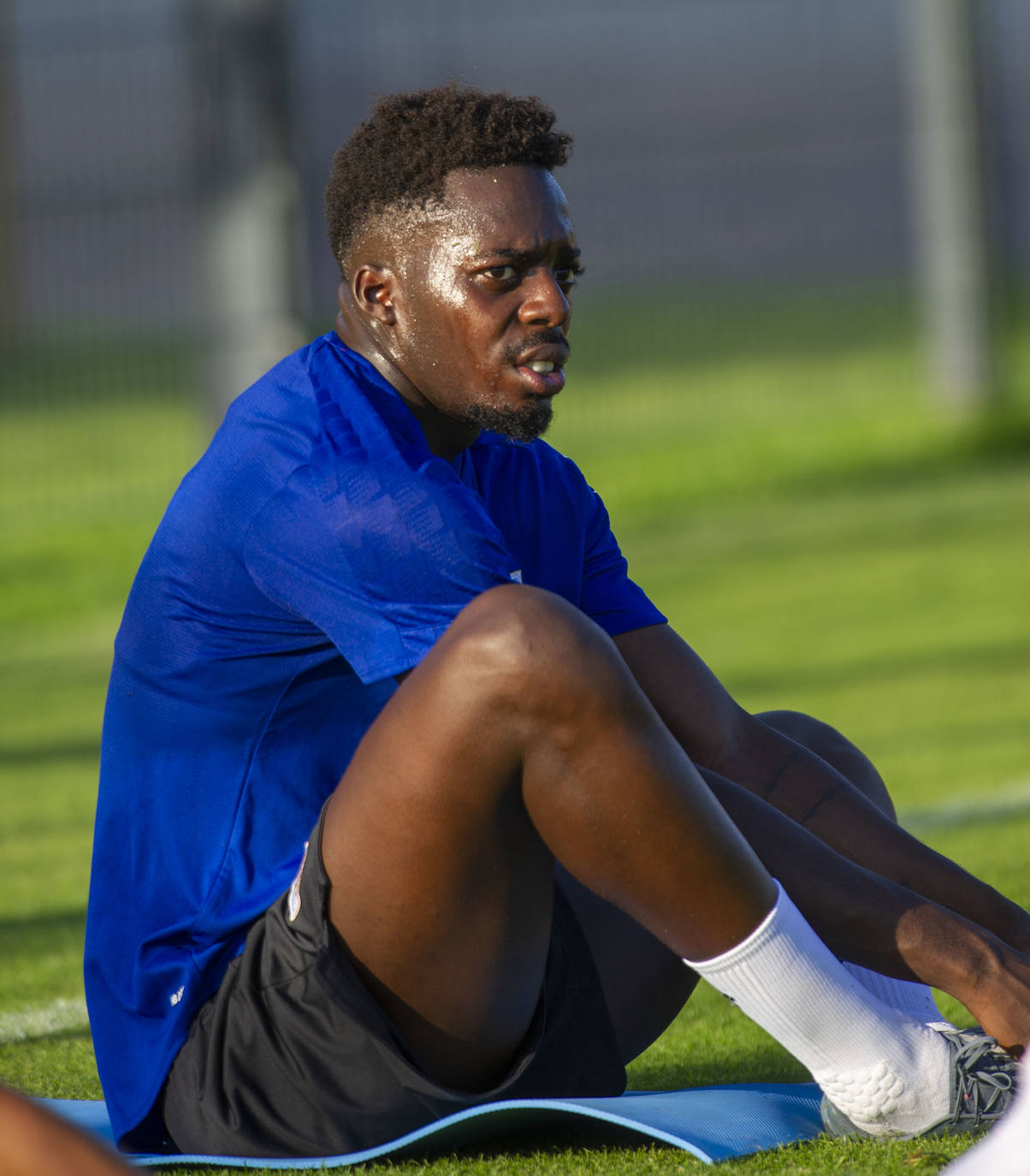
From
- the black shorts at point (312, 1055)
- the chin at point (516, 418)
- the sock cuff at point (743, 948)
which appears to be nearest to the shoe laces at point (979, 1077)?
the sock cuff at point (743, 948)

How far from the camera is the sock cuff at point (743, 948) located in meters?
2.38

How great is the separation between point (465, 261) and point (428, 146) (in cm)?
18

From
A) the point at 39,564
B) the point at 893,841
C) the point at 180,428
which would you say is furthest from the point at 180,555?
the point at 180,428

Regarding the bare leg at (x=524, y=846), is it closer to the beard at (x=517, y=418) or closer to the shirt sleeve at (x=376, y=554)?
the shirt sleeve at (x=376, y=554)

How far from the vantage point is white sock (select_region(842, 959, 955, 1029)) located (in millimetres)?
2699

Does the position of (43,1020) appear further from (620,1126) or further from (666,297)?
(666,297)

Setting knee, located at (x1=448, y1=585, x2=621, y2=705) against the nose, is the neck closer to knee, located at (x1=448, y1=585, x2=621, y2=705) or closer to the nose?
the nose

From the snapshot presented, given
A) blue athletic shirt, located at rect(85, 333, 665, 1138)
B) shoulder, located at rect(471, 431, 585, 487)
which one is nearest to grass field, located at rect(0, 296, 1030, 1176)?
blue athletic shirt, located at rect(85, 333, 665, 1138)

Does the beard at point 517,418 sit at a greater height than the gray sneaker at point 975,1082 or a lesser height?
greater

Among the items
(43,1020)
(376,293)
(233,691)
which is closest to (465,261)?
(376,293)

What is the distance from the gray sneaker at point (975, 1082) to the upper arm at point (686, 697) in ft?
2.02

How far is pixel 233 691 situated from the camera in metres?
2.67

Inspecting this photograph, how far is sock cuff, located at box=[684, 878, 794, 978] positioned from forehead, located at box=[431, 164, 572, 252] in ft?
3.29

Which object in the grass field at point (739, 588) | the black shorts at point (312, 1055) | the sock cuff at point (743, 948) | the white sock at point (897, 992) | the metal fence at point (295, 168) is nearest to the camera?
the sock cuff at point (743, 948)
